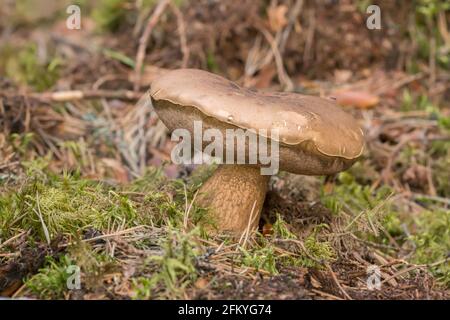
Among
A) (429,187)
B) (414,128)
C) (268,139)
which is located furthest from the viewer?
(414,128)

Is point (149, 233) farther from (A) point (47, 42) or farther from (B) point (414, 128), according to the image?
(A) point (47, 42)

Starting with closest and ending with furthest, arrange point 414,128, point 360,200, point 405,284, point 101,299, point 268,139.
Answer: point 101,299
point 268,139
point 405,284
point 360,200
point 414,128

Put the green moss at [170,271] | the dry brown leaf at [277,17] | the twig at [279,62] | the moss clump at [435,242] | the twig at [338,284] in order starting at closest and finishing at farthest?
the green moss at [170,271] → the twig at [338,284] → the moss clump at [435,242] → the twig at [279,62] → the dry brown leaf at [277,17]

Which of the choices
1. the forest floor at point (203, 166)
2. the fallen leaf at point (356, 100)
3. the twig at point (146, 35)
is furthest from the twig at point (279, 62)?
the twig at point (146, 35)

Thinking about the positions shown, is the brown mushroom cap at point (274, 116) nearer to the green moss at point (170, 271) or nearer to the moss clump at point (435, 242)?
the green moss at point (170, 271)

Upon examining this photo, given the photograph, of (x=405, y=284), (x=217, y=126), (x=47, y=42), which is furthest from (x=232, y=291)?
(x=47, y=42)

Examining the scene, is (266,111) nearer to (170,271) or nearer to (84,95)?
(170,271)
